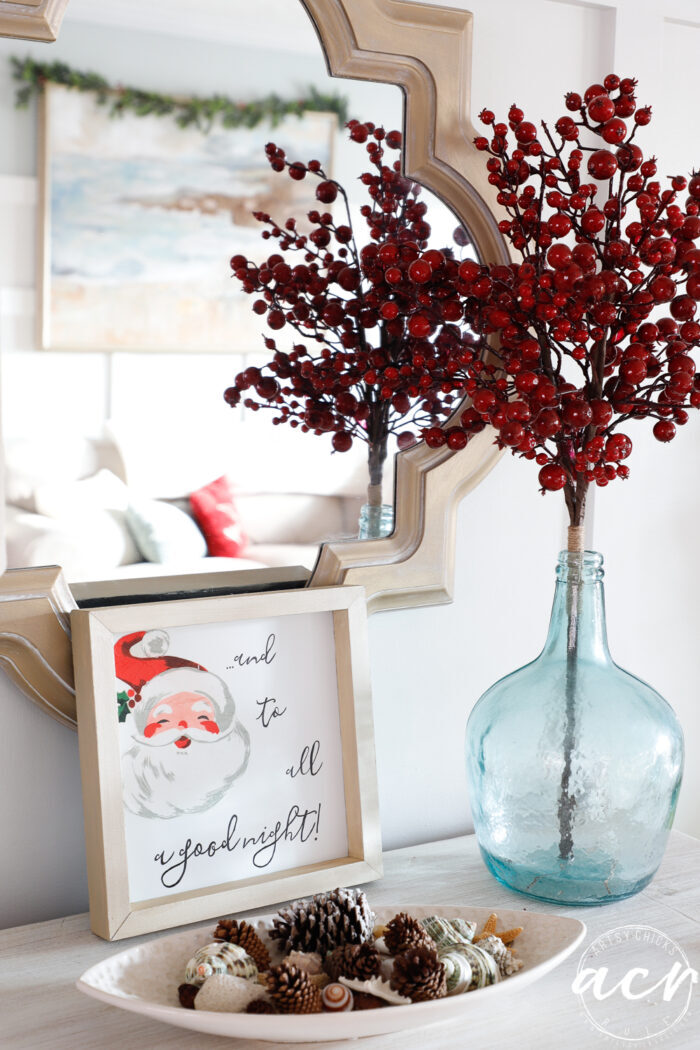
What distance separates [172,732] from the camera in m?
0.98

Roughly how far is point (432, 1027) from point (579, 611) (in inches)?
16.8

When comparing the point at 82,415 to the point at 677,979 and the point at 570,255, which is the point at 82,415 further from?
the point at 677,979

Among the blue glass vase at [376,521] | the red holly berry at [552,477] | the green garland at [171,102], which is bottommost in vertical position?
the blue glass vase at [376,521]

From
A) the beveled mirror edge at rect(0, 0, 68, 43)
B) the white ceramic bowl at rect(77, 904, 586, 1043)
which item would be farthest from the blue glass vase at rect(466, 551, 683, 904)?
the beveled mirror edge at rect(0, 0, 68, 43)

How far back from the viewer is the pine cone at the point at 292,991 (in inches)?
30.6

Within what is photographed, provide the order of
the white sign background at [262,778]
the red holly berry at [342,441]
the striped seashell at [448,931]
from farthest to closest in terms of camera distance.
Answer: the red holly berry at [342,441] < the white sign background at [262,778] < the striped seashell at [448,931]

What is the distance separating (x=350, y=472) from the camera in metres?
1.08

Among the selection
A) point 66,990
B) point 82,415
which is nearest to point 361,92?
point 82,415

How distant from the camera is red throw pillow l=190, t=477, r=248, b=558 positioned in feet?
3.30

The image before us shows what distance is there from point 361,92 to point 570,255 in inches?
12.2

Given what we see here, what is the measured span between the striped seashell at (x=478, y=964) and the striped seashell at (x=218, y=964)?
0.16m

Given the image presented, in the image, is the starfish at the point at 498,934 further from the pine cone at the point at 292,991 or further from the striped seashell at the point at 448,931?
the pine cone at the point at 292,991

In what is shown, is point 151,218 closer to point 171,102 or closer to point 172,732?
point 171,102

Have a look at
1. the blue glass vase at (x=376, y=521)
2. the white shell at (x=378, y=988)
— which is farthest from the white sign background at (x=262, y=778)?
the white shell at (x=378, y=988)
